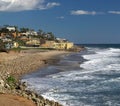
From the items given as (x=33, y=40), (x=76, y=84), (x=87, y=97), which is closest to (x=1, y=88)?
(x=87, y=97)

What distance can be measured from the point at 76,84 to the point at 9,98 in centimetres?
1177

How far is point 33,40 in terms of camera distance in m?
128

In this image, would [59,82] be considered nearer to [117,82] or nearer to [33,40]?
[117,82]

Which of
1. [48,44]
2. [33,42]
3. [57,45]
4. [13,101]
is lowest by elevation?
[57,45]

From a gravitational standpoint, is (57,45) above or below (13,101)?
below

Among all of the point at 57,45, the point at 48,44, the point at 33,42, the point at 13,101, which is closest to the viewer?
the point at 13,101

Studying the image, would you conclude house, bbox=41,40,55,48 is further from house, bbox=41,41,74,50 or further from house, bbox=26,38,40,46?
house, bbox=26,38,40,46

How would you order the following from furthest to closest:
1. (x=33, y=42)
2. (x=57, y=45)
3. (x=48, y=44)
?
(x=33, y=42) < (x=48, y=44) < (x=57, y=45)

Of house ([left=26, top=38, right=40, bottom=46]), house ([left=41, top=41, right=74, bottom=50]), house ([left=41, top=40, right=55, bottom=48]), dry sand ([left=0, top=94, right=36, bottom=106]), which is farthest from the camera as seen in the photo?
house ([left=26, top=38, right=40, bottom=46])

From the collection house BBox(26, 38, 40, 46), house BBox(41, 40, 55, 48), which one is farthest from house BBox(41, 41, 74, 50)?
house BBox(26, 38, 40, 46)

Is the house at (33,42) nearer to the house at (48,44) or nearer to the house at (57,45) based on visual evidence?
the house at (48,44)

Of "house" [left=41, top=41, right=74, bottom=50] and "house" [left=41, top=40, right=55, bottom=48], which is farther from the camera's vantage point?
"house" [left=41, top=40, right=55, bottom=48]

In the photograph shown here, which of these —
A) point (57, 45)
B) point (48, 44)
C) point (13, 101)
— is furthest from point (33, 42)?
point (13, 101)

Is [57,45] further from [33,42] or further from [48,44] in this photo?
[33,42]
